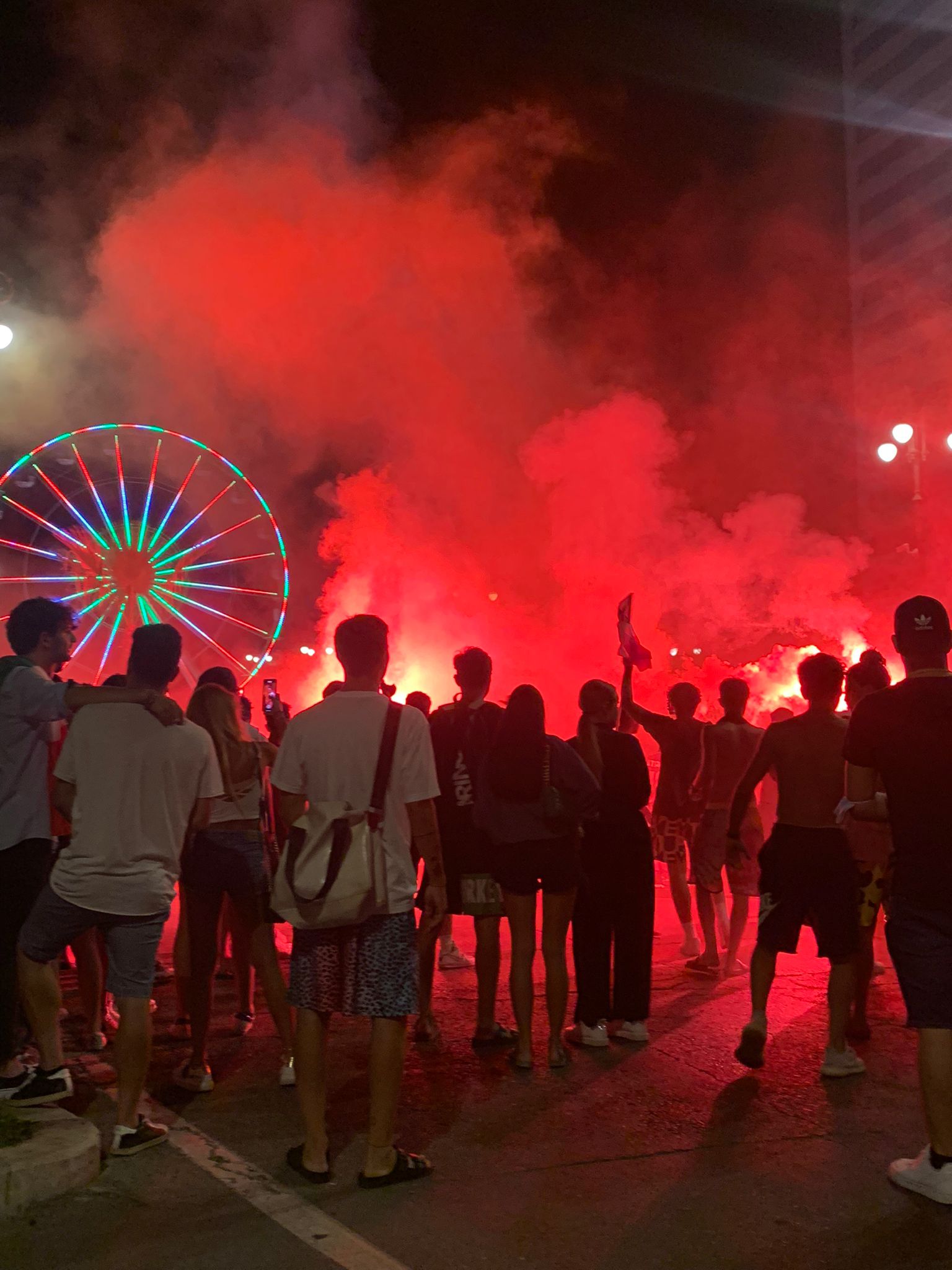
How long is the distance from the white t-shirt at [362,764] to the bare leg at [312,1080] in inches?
17.7

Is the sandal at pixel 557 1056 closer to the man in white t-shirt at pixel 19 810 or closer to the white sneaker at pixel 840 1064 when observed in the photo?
the white sneaker at pixel 840 1064

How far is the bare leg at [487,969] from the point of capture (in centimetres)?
510

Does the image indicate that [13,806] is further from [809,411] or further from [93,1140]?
[809,411]

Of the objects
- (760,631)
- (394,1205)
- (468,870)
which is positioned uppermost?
(760,631)

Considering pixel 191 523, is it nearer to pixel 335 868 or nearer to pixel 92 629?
pixel 92 629

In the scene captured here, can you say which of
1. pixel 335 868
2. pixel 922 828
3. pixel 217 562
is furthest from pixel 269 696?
pixel 217 562

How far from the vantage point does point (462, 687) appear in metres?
5.32

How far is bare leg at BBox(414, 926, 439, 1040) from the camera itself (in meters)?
5.25

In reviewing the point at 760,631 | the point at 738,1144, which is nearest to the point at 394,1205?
the point at 738,1144

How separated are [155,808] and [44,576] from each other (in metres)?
9.93

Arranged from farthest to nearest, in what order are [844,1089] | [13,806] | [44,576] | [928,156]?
[928,156], [44,576], [844,1089], [13,806]

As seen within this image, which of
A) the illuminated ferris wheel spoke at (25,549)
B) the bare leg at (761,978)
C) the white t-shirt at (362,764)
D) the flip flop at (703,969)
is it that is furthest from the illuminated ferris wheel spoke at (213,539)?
the white t-shirt at (362,764)

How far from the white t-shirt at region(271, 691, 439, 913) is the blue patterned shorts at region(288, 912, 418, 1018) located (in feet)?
0.34

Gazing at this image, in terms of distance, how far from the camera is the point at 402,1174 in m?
3.52
